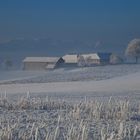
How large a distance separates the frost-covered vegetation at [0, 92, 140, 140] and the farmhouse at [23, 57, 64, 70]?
2942 inches

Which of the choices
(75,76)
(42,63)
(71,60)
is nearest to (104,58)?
(71,60)

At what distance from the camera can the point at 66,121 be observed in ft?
57.0

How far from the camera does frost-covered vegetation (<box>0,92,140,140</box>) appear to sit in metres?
13.9

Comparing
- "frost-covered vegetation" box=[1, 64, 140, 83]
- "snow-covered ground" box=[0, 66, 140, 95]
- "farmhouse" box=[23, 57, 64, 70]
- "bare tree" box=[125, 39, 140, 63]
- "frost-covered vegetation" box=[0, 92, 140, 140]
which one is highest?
"bare tree" box=[125, 39, 140, 63]

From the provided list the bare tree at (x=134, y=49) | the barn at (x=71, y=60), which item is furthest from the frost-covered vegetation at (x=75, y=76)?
the bare tree at (x=134, y=49)

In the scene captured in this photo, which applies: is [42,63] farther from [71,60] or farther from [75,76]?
[75,76]

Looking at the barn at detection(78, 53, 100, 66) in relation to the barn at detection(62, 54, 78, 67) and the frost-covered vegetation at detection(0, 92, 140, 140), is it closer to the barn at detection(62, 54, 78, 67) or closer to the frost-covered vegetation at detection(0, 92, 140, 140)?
the barn at detection(62, 54, 78, 67)

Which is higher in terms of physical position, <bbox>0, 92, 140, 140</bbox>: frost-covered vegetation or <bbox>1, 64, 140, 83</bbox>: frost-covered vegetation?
<bbox>1, 64, 140, 83</bbox>: frost-covered vegetation

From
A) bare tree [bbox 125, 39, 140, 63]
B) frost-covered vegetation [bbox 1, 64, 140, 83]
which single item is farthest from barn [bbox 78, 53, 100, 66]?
frost-covered vegetation [bbox 1, 64, 140, 83]

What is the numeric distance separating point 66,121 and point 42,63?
275ft

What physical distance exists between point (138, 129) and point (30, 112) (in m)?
5.68

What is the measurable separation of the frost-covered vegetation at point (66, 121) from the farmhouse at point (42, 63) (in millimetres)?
74724

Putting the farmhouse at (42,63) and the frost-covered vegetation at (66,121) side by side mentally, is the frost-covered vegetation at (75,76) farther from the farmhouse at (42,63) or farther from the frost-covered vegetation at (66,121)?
the frost-covered vegetation at (66,121)

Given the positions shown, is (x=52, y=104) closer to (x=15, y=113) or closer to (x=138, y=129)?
(x=15, y=113)
